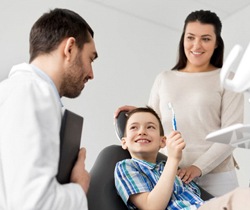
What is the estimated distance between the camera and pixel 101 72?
3.02 m

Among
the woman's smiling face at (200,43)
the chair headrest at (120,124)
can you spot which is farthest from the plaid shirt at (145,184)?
the woman's smiling face at (200,43)

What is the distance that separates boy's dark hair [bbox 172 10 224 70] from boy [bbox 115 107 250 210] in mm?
335

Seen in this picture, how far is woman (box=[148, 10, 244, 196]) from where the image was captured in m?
Result: 1.41

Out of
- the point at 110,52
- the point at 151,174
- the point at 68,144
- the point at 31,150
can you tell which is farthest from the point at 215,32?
the point at 110,52

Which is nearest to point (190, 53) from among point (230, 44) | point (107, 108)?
point (107, 108)

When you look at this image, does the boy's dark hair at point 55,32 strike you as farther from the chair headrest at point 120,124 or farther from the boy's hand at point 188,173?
the boy's hand at point 188,173

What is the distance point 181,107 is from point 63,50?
0.65 m

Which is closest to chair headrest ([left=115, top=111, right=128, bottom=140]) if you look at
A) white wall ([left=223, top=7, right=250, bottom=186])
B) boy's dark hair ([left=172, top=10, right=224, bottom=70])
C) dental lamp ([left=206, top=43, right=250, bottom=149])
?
boy's dark hair ([left=172, top=10, right=224, bottom=70])

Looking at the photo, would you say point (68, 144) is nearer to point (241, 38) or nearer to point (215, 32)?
point (215, 32)

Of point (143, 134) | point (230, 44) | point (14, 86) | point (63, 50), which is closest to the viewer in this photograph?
point (14, 86)

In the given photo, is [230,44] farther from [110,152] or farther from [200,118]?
[110,152]

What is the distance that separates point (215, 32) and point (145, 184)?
689 millimetres

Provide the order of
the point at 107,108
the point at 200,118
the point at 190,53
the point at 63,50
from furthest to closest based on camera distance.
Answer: the point at 107,108, the point at 190,53, the point at 200,118, the point at 63,50

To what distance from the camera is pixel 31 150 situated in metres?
0.75
